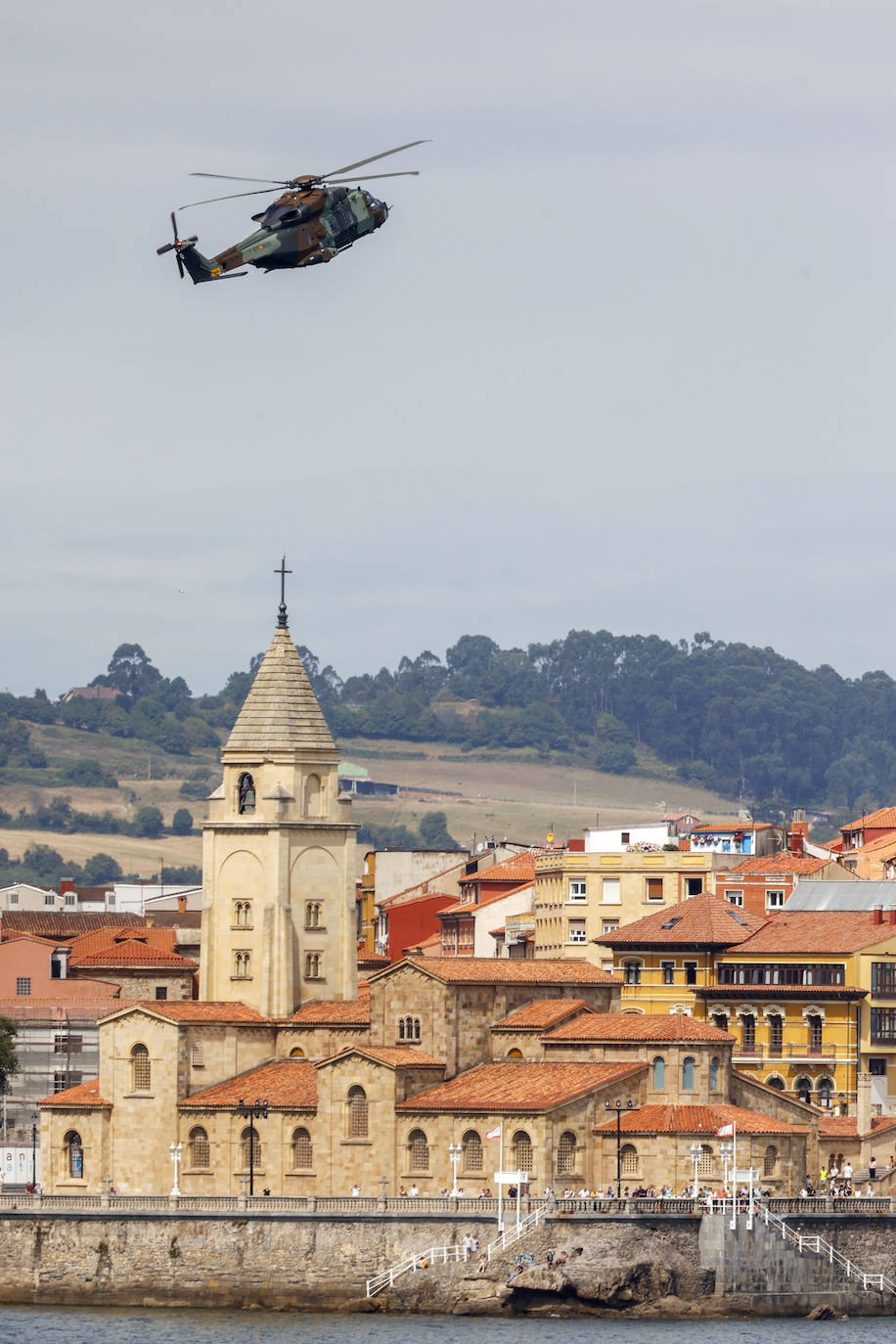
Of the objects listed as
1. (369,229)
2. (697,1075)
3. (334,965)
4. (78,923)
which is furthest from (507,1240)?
(78,923)

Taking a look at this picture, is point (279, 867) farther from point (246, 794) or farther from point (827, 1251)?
point (827, 1251)

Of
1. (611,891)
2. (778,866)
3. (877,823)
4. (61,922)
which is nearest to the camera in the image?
(611,891)

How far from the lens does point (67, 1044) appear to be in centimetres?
13125

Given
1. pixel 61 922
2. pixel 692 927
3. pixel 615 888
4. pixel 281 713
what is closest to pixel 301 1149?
pixel 281 713

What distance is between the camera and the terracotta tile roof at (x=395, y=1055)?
4225 inches

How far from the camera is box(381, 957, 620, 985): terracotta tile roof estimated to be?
111 meters

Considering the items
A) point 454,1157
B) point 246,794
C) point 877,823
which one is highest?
point 877,823

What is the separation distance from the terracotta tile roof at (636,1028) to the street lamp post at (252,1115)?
9567mm

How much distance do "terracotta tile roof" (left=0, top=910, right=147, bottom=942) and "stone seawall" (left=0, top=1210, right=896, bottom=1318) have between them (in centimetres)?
5678

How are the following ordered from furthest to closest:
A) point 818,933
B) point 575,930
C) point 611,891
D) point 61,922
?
point 61,922
point 575,930
point 611,891
point 818,933

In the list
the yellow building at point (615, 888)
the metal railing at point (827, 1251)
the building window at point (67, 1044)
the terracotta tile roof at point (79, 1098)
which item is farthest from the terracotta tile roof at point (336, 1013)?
the metal railing at point (827, 1251)

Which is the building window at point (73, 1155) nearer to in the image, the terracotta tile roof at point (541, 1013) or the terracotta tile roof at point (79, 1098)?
the terracotta tile roof at point (79, 1098)

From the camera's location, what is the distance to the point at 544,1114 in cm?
10300

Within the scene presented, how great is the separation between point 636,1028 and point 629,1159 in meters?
6.03
